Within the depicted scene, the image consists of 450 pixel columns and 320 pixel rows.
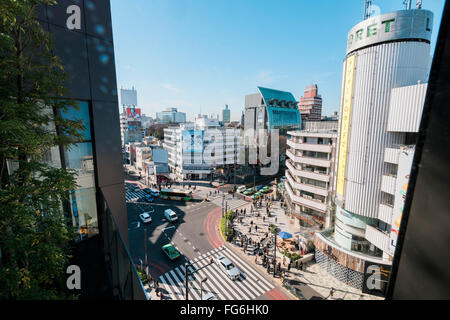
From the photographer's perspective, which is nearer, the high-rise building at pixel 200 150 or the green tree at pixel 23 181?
the green tree at pixel 23 181

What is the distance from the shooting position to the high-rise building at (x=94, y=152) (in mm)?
6625

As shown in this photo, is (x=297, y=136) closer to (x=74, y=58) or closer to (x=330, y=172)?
(x=330, y=172)

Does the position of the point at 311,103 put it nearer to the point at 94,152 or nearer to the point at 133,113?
the point at 133,113

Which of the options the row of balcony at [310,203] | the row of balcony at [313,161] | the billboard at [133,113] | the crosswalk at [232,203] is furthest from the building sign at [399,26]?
the billboard at [133,113]

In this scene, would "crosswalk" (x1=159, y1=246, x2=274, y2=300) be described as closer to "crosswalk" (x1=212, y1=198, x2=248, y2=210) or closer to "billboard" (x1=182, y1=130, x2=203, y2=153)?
"crosswalk" (x1=212, y1=198, x2=248, y2=210)

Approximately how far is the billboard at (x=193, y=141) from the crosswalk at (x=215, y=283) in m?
33.5

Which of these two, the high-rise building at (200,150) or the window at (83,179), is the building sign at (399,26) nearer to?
the window at (83,179)

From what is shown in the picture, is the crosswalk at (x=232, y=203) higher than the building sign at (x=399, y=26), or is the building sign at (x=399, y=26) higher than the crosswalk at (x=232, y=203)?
the building sign at (x=399, y=26)

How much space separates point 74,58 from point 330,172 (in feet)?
80.0

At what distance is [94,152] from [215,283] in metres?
15.1

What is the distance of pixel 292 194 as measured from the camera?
27719 millimetres

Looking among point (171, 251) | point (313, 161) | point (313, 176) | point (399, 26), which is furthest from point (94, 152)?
point (313, 176)

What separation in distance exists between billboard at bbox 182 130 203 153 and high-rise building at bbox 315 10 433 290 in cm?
3658

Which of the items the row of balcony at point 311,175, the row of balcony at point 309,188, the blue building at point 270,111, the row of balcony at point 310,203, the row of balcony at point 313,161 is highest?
the blue building at point 270,111
